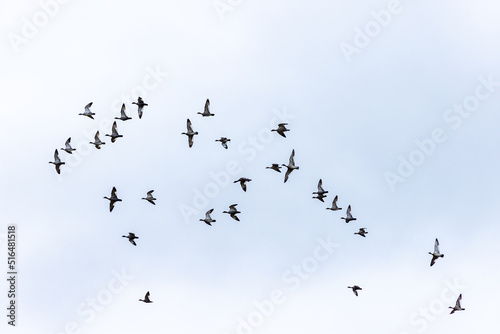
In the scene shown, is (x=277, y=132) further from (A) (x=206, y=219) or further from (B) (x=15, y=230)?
(B) (x=15, y=230)

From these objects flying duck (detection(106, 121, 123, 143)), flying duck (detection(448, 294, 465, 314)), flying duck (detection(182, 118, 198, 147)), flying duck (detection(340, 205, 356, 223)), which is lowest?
flying duck (detection(448, 294, 465, 314))

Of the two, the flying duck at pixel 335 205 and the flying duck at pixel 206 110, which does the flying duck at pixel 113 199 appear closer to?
the flying duck at pixel 206 110

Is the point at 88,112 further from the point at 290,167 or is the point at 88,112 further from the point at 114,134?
the point at 290,167

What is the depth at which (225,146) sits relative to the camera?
122m

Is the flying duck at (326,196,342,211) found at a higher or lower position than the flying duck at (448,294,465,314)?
higher

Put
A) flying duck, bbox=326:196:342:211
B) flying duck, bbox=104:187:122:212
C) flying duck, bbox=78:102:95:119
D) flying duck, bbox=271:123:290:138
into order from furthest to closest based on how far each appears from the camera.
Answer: flying duck, bbox=326:196:342:211
flying duck, bbox=104:187:122:212
flying duck, bbox=78:102:95:119
flying duck, bbox=271:123:290:138

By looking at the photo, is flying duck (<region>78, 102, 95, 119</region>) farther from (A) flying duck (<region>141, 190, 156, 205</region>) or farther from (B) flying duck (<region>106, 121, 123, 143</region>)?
(A) flying duck (<region>141, 190, 156, 205</region>)

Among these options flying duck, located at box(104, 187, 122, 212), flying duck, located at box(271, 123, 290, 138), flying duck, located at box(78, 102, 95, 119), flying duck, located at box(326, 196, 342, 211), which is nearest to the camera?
flying duck, located at box(271, 123, 290, 138)

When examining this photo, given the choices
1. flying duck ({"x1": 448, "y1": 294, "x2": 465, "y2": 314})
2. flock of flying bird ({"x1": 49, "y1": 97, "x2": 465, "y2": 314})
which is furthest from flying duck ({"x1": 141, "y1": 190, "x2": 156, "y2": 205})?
flying duck ({"x1": 448, "y1": 294, "x2": 465, "y2": 314})

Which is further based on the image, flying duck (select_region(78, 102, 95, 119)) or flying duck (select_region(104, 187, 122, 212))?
flying duck (select_region(104, 187, 122, 212))

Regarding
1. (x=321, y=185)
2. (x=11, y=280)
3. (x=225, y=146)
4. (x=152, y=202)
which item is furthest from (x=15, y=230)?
(x=321, y=185)

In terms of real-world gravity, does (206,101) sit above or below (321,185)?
above

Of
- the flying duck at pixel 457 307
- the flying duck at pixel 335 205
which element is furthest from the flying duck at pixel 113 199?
the flying duck at pixel 457 307

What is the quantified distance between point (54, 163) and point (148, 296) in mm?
15756
